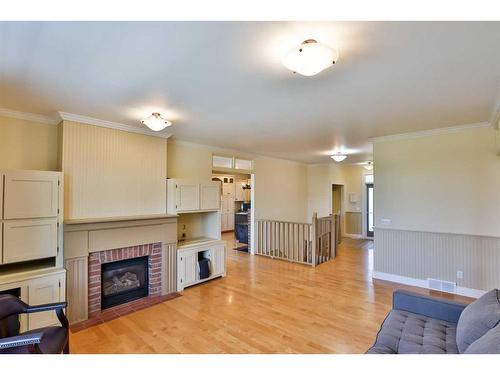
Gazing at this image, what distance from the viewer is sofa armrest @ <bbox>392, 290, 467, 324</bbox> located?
2223 millimetres

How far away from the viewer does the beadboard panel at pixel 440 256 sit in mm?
3795

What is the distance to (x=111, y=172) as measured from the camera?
3.72 meters

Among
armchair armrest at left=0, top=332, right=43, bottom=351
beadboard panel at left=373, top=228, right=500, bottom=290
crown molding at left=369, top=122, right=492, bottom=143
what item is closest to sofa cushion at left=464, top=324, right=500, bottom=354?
armchair armrest at left=0, top=332, right=43, bottom=351

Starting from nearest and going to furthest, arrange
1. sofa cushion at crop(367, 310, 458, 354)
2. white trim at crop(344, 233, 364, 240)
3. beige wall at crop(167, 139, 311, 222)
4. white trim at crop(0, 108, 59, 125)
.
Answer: sofa cushion at crop(367, 310, 458, 354), white trim at crop(0, 108, 59, 125), beige wall at crop(167, 139, 311, 222), white trim at crop(344, 233, 364, 240)

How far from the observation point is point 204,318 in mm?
3219

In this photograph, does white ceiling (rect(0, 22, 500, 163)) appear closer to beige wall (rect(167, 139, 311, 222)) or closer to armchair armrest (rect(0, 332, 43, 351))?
beige wall (rect(167, 139, 311, 222))

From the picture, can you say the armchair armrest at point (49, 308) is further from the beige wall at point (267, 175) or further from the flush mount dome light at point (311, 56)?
the beige wall at point (267, 175)

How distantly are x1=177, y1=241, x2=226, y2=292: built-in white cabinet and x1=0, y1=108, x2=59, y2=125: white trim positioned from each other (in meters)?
2.55

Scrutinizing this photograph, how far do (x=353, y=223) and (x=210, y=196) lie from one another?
6.46 m

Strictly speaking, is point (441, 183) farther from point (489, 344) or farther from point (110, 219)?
point (110, 219)

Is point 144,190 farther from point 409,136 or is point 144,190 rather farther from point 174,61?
point 409,136

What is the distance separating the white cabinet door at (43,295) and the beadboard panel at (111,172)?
2.61ft
